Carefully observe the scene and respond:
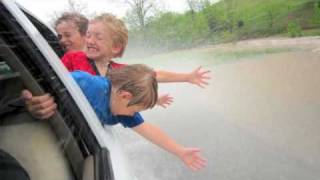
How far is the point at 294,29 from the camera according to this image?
52.8ft

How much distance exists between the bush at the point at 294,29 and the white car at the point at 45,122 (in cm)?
1455

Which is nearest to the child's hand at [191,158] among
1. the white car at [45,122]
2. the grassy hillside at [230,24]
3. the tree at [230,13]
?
the white car at [45,122]

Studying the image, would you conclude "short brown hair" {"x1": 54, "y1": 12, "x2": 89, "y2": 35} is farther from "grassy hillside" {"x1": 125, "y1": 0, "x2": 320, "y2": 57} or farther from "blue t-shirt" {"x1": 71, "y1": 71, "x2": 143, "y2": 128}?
"grassy hillside" {"x1": 125, "y1": 0, "x2": 320, "y2": 57}

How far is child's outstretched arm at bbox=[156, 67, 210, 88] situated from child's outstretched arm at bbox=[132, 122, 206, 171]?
393 mm

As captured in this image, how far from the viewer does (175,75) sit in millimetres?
2344

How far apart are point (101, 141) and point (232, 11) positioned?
17.2 metres

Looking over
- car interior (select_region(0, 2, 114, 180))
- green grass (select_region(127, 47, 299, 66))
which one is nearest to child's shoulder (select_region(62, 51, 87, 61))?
car interior (select_region(0, 2, 114, 180))

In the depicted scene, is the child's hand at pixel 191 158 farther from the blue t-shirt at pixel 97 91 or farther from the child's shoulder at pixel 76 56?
the child's shoulder at pixel 76 56

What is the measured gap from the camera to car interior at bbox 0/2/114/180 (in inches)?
59.8

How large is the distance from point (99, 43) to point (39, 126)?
2.51ft

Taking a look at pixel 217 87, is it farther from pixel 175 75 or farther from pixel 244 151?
pixel 175 75

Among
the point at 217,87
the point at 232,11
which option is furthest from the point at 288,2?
the point at 217,87

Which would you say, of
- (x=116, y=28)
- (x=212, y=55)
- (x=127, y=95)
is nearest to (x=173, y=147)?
(x=127, y=95)

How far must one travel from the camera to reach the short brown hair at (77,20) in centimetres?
282
